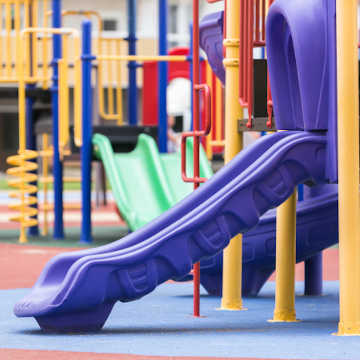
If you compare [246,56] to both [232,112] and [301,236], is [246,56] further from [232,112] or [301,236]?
[301,236]

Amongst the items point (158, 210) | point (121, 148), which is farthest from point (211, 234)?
point (121, 148)

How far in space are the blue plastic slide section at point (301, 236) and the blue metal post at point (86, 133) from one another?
4.70m

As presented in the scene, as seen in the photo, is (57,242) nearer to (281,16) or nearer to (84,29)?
(84,29)

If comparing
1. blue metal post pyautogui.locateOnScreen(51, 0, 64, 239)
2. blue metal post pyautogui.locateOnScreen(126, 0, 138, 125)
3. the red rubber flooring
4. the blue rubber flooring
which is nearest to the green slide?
blue metal post pyautogui.locateOnScreen(51, 0, 64, 239)

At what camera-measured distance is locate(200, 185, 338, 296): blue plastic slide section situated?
7312mm

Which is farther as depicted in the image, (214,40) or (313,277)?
(214,40)

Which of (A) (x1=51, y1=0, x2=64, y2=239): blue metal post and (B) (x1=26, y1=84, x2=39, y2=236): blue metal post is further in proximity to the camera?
(B) (x1=26, y1=84, x2=39, y2=236): blue metal post

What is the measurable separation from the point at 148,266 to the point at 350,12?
168 cm

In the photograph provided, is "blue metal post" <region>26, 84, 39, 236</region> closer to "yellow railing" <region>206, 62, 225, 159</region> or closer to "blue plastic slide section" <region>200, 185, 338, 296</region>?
"yellow railing" <region>206, 62, 225, 159</region>

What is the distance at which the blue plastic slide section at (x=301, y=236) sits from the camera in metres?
7.31

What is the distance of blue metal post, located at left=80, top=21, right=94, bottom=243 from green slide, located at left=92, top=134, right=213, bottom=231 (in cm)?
14

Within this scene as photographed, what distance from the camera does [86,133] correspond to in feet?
39.8

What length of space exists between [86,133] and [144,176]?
0.81 m

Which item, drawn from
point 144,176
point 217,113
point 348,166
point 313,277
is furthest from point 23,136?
point 348,166
